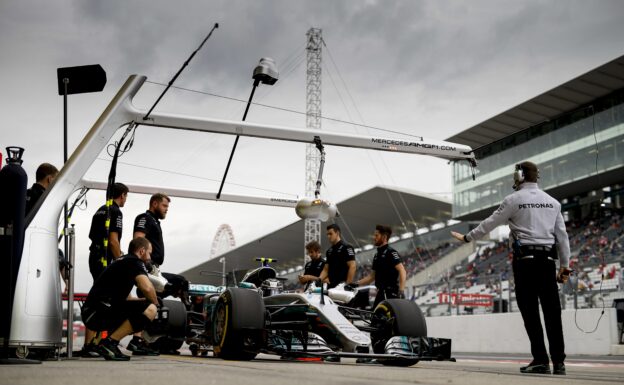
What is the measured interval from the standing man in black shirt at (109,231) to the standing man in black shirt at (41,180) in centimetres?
77

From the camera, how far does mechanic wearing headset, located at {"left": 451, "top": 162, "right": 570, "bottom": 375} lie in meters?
5.74

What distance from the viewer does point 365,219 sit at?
161ft

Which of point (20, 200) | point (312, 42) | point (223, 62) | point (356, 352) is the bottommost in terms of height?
point (356, 352)

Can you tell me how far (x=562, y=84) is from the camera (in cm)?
3206

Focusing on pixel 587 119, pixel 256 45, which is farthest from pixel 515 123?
pixel 256 45

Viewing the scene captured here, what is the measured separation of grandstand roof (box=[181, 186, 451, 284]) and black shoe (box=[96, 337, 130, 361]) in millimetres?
30734

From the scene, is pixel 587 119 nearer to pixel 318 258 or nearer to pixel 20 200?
pixel 318 258

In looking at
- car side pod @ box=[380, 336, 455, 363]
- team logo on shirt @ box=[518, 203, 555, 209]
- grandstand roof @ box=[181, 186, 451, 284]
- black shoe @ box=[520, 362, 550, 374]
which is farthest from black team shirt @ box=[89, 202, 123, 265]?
grandstand roof @ box=[181, 186, 451, 284]

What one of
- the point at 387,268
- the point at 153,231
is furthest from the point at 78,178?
the point at 387,268

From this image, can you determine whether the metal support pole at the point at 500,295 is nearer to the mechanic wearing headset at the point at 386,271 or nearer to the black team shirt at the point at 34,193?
the mechanic wearing headset at the point at 386,271

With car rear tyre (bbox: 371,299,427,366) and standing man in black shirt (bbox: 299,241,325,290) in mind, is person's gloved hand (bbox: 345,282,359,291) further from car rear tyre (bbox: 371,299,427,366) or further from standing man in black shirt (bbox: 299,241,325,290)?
standing man in black shirt (bbox: 299,241,325,290)

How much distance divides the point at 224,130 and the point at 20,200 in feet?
11.7

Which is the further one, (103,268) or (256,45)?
(256,45)

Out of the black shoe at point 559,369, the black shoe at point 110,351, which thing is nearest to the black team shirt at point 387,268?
the black shoe at point 559,369
